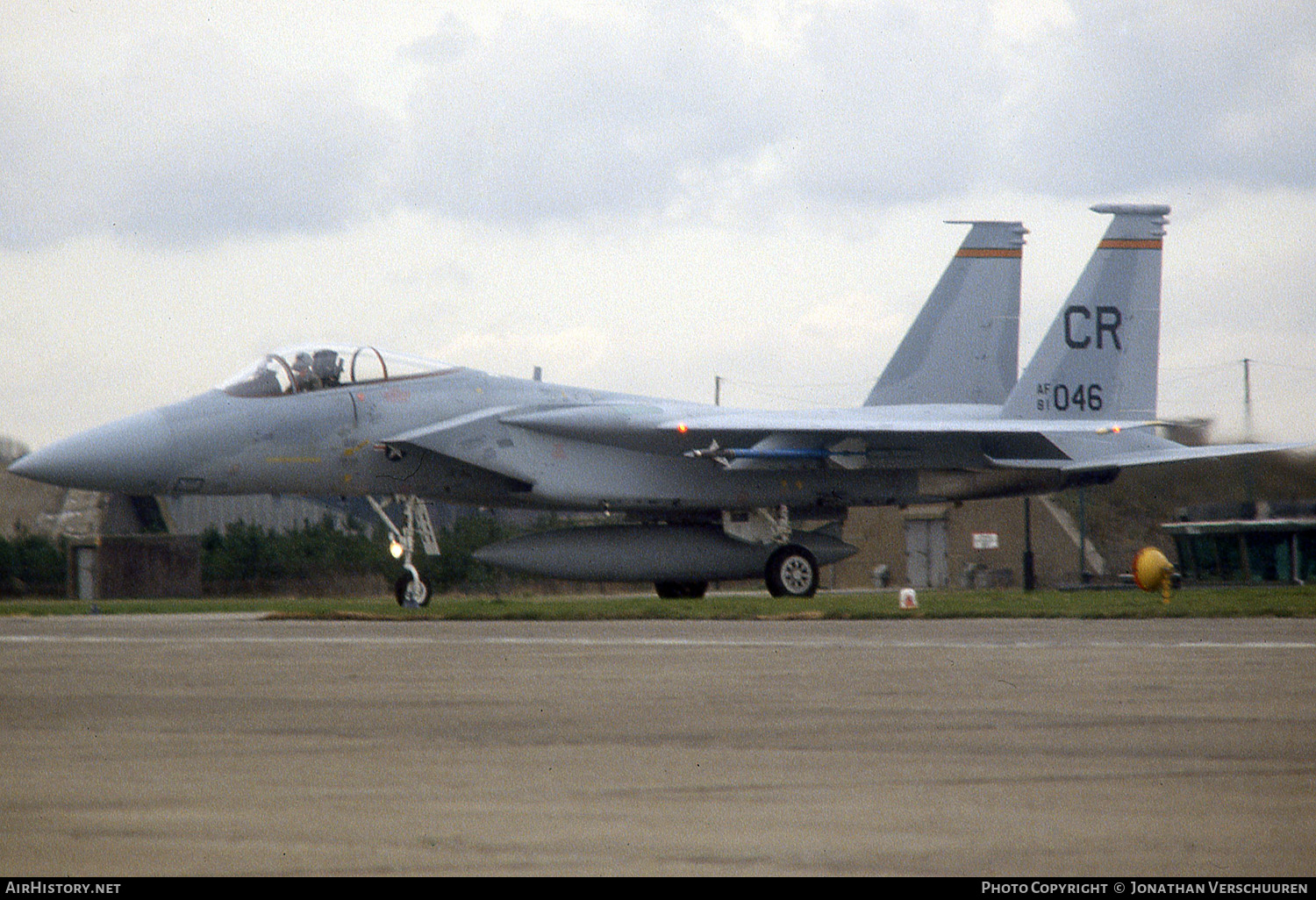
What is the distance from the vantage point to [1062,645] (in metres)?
9.35

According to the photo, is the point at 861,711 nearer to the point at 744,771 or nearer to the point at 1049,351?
the point at 744,771

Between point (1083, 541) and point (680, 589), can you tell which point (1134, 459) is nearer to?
point (680, 589)

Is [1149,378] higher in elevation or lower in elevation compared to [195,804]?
higher

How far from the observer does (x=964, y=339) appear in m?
20.7

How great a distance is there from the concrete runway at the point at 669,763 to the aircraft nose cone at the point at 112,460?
26.7ft

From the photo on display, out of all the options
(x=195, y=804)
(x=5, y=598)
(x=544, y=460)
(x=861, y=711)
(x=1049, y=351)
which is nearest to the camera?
(x=195, y=804)

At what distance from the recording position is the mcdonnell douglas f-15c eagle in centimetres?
1717

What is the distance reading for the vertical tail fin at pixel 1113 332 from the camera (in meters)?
20.1

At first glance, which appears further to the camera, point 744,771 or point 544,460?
point 544,460

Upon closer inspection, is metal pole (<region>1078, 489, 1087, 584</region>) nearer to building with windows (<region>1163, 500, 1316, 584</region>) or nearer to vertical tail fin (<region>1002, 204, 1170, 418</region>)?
building with windows (<region>1163, 500, 1316, 584</region>)

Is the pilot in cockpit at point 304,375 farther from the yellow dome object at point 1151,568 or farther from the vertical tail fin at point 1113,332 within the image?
the yellow dome object at point 1151,568

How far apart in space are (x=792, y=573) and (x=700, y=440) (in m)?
1.93
